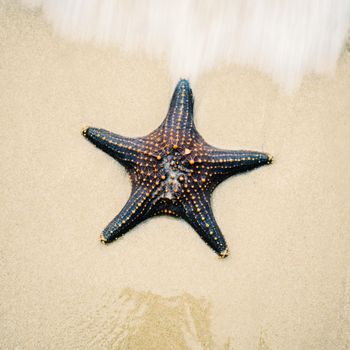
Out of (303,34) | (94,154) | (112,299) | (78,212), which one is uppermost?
(303,34)

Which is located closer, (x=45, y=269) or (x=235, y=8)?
(x=45, y=269)

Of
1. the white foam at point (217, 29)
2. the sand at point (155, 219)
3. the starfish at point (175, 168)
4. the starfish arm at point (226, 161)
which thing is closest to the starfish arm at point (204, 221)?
the starfish at point (175, 168)

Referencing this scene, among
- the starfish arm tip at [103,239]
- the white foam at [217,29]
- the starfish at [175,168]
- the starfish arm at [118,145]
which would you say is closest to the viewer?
the starfish at [175,168]

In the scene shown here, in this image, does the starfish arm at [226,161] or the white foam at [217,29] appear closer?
the starfish arm at [226,161]

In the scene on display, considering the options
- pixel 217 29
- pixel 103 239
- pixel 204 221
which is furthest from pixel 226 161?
pixel 217 29

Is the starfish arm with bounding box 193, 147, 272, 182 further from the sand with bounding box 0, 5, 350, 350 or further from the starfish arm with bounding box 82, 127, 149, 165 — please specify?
the starfish arm with bounding box 82, 127, 149, 165

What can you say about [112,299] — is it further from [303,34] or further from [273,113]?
[303,34]

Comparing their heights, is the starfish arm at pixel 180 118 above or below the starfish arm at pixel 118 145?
above

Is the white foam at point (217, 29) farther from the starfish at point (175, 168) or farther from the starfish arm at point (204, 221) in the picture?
the starfish arm at point (204, 221)

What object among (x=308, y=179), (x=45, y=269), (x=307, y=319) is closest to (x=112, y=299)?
(x=45, y=269)
